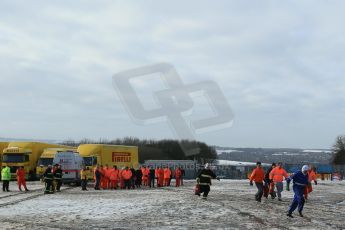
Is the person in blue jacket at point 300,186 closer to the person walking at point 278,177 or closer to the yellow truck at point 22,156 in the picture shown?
the person walking at point 278,177

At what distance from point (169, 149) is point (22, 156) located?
10533 cm

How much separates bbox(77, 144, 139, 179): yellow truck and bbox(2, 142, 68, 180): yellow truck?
5.09 meters

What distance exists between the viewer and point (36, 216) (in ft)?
49.1

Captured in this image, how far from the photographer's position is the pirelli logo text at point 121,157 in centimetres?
4184

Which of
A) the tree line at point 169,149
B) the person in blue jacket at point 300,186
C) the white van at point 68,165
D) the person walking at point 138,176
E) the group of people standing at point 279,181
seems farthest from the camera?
the tree line at point 169,149

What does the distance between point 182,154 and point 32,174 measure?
98.6 m

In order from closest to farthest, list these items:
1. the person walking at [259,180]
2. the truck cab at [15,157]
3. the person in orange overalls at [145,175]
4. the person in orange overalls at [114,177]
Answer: the person walking at [259,180]
the person in orange overalls at [114,177]
the person in orange overalls at [145,175]
the truck cab at [15,157]

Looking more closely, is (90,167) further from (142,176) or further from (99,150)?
(142,176)

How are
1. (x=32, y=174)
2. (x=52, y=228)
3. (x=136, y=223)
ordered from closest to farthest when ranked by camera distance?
(x=52, y=228) → (x=136, y=223) → (x=32, y=174)

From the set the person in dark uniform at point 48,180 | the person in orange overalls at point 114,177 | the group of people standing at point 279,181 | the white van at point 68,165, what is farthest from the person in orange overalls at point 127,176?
the group of people standing at point 279,181

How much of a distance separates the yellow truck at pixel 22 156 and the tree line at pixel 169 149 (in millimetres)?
77535

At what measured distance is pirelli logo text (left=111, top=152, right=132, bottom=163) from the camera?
41844mm

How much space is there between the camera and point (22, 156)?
41906mm

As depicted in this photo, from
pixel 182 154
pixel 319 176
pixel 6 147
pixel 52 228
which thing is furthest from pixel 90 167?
pixel 182 154
